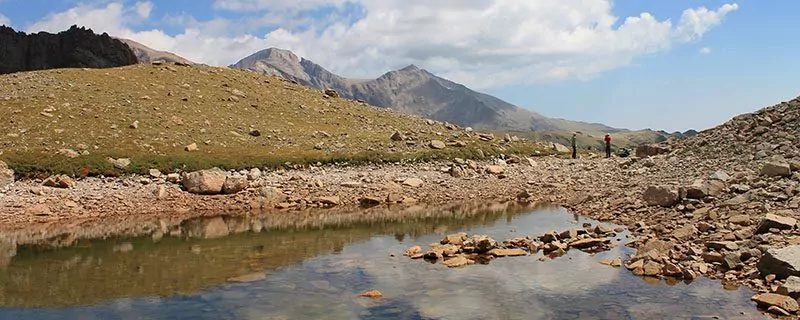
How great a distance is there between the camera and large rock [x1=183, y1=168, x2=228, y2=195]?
153 feet

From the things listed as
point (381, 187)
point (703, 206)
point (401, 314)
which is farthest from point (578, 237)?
point (381, 187)

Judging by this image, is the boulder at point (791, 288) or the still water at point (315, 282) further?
the still water at point (315, 282)

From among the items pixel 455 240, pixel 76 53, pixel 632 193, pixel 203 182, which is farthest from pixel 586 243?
pixel 76 53

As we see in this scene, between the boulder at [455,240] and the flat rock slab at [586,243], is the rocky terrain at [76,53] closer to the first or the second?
the boulder at [455,240]

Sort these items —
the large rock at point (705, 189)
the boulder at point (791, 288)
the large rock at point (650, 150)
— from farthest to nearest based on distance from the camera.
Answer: the large rock at point (650, 150)
the large rock at point (705, 189)
the boulder at point (791, 288)

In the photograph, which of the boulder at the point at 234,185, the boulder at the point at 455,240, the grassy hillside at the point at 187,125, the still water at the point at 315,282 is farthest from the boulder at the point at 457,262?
the grassy hillside at the point at 187,125

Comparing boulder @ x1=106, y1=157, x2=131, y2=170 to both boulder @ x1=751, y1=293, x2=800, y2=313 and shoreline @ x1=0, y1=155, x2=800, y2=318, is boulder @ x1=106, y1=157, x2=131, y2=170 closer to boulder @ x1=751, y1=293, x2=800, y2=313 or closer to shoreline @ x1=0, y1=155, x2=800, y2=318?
shoreline @ x1=0, y1=155, x2=800, y2=318

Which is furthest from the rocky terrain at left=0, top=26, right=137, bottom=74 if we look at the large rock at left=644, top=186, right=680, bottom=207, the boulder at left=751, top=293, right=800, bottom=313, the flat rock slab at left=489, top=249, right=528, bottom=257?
the boulder at left=751, top=293, right=800, bottom=313

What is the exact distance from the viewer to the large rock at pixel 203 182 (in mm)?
46688

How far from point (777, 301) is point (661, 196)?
17406mm

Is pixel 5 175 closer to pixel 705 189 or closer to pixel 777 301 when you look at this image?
pixel 705 189

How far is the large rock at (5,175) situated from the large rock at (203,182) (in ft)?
39.8

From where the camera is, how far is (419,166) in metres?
59.6

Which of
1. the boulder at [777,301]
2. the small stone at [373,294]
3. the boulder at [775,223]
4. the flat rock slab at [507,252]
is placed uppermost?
the boulder at [775,223]
